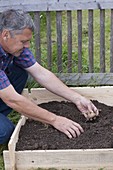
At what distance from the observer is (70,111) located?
4.63 metres

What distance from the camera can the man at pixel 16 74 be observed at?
398 centimetres

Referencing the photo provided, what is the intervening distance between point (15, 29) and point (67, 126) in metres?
0.85

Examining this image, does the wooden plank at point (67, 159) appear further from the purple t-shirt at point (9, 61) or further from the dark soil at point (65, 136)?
the purple t-shirt at point (9, 61)

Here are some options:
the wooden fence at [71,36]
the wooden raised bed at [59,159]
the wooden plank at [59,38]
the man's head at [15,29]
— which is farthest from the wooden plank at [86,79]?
the wooden raised bed at [59,159]

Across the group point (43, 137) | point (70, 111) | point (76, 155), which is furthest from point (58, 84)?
point (76, 155)

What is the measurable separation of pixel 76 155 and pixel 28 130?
25.9 inches

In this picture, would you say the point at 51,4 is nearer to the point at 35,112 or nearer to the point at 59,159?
the point at 35,112

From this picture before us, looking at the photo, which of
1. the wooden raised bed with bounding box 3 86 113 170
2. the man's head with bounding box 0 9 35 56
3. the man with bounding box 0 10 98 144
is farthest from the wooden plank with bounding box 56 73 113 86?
the wooden raised bed with bounding box 3 86 113 170

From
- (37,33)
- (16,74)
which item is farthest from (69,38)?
(16,74)

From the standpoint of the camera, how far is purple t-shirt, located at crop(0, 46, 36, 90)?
13.1 ft

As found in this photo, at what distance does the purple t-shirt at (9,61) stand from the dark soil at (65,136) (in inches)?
18.6

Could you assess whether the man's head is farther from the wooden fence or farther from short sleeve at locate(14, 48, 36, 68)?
the wooden fence

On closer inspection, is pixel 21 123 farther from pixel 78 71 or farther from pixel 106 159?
pixel 78 71

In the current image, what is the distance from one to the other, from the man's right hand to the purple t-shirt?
499 millimetres
